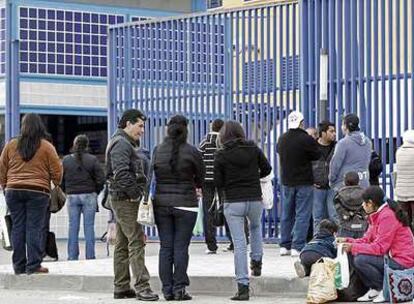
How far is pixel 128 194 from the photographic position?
1102 cm

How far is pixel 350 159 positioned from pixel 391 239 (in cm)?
314

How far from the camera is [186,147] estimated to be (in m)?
11.1

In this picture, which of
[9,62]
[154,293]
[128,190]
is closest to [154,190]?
[128,190]

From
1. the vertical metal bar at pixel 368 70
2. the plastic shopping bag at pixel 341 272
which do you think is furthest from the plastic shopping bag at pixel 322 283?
the vertical metal bar at pixel 368 70

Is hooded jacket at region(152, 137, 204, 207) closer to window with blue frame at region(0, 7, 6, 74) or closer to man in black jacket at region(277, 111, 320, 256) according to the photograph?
man in black jacket at region(277, 111, 320, 256)

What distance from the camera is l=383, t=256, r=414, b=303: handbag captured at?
1023cm

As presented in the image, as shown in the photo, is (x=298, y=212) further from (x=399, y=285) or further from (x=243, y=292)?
(x=399, y=285)

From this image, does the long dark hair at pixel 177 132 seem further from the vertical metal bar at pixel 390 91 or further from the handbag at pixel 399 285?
the vertical metal bar at pixel 390 91

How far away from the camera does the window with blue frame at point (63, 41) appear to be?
72.3 feet

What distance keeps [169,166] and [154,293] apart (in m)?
1.50

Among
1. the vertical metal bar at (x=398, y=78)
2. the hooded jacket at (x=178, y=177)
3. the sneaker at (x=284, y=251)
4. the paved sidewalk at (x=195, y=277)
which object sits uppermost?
the vertical metal bar at (x=398, y=78)

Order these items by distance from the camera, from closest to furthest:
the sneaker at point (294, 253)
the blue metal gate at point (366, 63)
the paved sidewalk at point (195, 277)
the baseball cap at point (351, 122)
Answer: the paved sidewalk at point (195, 277)
the baseball cap at point (351, 122)
the sneaker at point (294, 253)
the blue metal gate at point (366, 63)

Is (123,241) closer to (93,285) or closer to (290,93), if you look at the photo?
(93,285)

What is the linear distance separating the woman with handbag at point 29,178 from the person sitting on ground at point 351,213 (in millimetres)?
3414
